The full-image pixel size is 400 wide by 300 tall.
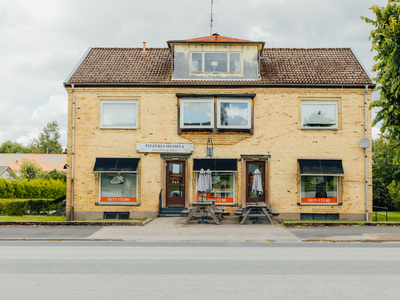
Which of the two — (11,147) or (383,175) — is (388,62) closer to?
(383,175)

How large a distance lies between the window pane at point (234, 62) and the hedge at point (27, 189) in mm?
17565

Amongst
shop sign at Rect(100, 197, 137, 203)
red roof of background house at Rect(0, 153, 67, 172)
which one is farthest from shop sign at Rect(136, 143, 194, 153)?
red roof of background house at Rect(0, 153, 67, 172)

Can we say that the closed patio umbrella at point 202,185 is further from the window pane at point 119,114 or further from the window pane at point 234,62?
the window pane at point 234,62

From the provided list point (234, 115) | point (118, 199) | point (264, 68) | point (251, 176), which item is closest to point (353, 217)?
point (251, 176)

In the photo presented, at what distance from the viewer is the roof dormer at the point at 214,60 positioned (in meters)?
18.1

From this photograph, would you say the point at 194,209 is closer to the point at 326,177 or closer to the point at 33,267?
the point at 326,177

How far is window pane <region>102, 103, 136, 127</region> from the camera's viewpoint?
18.0 meters

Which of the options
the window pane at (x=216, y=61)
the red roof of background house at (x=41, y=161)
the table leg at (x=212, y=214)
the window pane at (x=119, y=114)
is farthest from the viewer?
the red roof of background house at (x=41, y=161)

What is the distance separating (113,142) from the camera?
17781mm

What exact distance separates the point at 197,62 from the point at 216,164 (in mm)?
5121

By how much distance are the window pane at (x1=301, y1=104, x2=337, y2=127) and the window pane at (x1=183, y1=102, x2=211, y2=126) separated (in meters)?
4.52

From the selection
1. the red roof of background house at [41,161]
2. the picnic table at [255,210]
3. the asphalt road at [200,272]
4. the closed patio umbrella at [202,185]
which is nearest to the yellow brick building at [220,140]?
the closed patio umbrella at [202,185]

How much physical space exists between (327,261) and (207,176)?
7.70m

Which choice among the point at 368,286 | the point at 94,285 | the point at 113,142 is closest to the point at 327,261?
the point at 368,286
